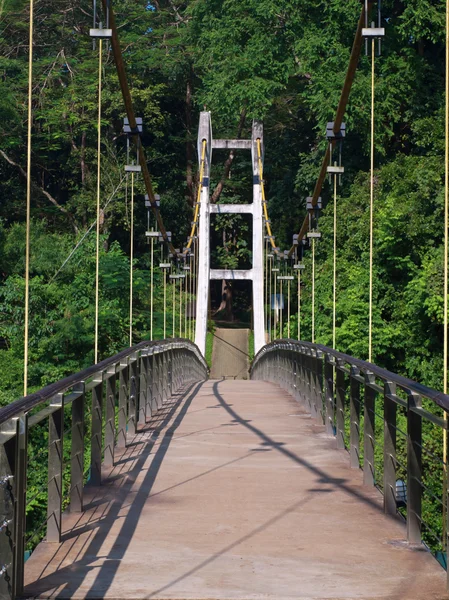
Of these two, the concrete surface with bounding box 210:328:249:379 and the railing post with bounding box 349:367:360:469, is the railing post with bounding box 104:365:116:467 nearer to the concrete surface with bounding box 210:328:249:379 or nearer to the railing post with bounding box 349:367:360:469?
the railing post with bounding box 349:367:360:469

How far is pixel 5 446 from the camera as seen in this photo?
12.8ft

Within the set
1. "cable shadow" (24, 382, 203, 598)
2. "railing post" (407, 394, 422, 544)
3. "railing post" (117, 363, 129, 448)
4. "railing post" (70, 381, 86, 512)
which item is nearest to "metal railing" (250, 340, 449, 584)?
"railing post" (407, 394, 422, 544)

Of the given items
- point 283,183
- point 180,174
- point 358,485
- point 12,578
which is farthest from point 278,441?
point 180,174

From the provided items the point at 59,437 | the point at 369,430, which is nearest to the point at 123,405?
the point at 369,430

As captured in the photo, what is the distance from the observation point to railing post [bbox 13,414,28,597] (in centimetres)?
408

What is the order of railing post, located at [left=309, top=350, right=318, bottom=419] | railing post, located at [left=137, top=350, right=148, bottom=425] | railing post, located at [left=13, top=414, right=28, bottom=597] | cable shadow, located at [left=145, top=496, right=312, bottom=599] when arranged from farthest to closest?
1. railing post, located at [left=309, top=350, right=318, bottom=419]
2. railing post, located at [left=137, top=350, right=148, bottom=425]
3. cable shadow, located at [left=145, top=496, right=312, bottom=599]
4. railing post, located at [left=13, top=414, right=28, bottom=597]

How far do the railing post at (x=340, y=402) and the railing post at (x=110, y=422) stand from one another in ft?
5.73

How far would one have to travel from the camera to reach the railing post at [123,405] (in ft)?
28.4

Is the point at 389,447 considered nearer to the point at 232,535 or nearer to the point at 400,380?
the point at 400,380

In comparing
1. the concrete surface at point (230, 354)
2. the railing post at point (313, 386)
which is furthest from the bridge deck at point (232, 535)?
the concrete surface at point (230, 354)

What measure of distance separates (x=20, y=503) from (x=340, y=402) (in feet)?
15.7

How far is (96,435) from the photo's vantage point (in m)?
6.89

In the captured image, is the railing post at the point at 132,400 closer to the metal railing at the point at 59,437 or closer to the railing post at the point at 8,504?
the metal railing at the point at 59,437

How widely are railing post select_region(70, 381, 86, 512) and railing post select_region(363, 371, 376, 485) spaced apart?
1.64 meters
